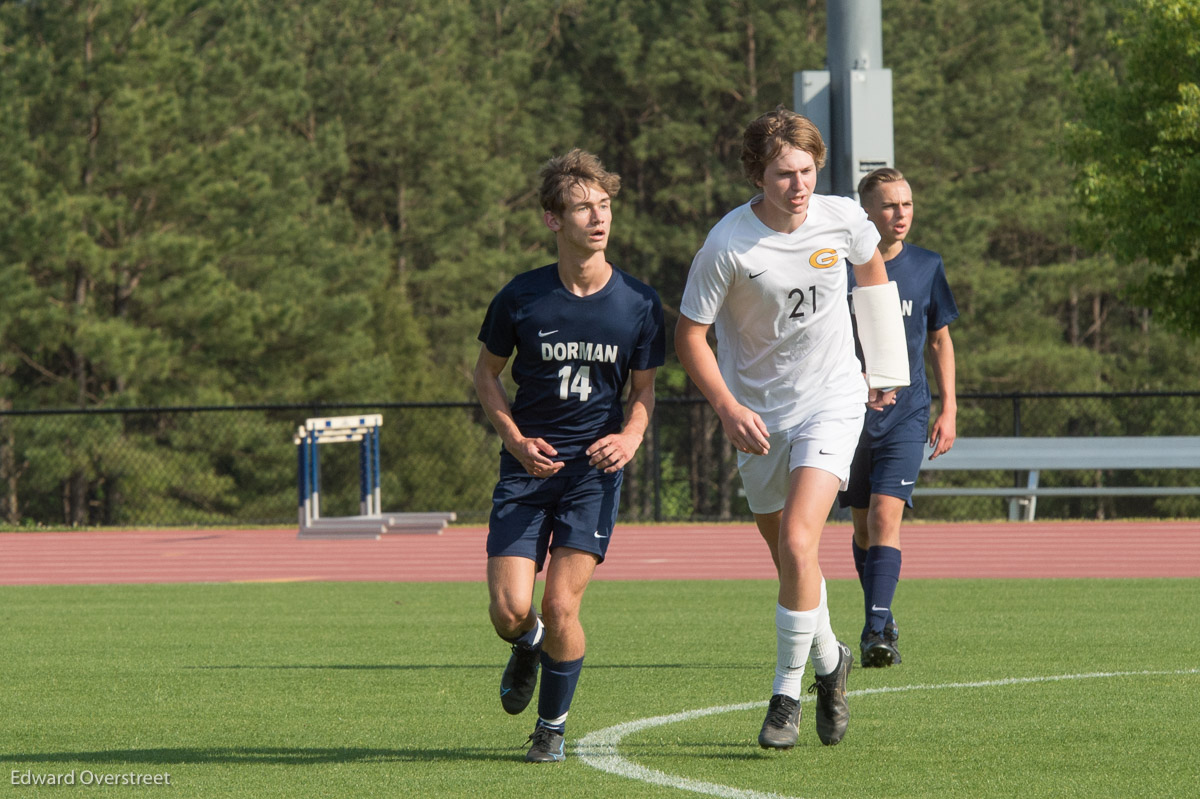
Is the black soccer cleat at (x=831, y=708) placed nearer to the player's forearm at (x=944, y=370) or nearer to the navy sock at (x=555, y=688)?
the navy sock at (x=555, y=688)

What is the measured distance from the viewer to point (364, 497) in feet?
65.1

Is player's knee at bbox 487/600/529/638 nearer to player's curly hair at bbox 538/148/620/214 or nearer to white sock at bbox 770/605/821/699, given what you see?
white sock at bbox 770/605/821/699

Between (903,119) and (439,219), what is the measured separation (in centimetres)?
1374

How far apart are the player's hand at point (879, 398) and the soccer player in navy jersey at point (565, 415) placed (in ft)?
3.97

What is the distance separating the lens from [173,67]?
126ft

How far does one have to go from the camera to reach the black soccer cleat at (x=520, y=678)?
5.98m

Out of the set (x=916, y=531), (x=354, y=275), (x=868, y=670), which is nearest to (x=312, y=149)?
(x=354, y=275)

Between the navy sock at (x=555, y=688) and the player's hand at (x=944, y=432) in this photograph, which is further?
the player's hand at (x=944, y=432)

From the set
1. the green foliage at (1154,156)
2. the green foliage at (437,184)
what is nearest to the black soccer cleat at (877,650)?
the green foliage at (1154,156)

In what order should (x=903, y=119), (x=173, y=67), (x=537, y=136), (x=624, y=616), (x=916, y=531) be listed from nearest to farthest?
(x=624, y=616) < (x=916, y=531) < (x=173, y=67) < (x=903, y=119) < (x=537, y=136)

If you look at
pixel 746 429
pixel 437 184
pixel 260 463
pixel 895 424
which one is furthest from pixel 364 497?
pixel 437 184

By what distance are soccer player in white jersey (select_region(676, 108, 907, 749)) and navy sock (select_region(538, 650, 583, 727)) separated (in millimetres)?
660

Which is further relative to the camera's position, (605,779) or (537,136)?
(537,136)

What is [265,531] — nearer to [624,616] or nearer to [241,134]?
[624,616]
